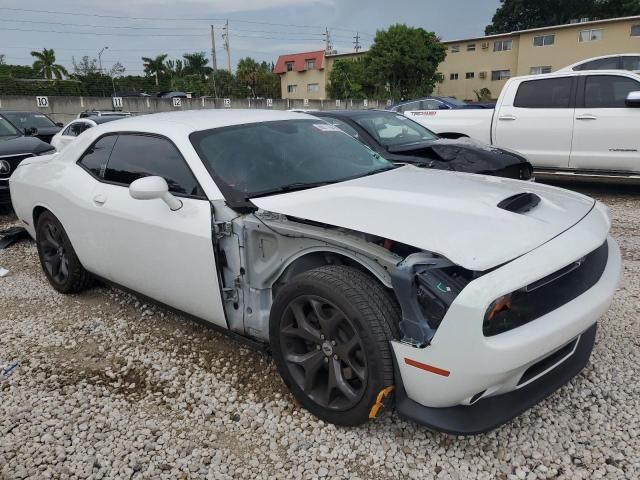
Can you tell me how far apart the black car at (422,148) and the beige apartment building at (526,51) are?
123 ft

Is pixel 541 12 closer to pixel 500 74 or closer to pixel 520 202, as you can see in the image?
pixel 500 74

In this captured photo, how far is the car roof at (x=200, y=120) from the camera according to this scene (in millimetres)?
3349

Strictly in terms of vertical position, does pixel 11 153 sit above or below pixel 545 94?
below

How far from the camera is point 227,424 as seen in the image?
8.52ft

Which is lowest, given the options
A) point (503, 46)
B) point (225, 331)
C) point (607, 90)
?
point (225, 331)

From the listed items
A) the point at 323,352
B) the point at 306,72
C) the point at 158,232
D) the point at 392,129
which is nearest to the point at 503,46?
the point at 306,72

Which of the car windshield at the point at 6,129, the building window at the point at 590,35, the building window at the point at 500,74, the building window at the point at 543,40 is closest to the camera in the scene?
the car windshield at the point at 6,129

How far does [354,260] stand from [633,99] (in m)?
6.07

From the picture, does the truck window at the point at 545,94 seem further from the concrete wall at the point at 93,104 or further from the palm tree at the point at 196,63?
the palm tree at the point at 196,63

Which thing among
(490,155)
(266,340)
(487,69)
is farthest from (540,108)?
(487,69)

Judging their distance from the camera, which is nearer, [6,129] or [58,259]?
[58,259]

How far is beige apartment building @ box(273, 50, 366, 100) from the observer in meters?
54.9

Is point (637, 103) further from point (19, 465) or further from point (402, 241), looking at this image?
point (19, 465)

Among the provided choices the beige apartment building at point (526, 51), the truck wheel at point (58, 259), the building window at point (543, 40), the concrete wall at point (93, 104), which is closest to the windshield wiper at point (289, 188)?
the truck wheel at point (58, 259)
